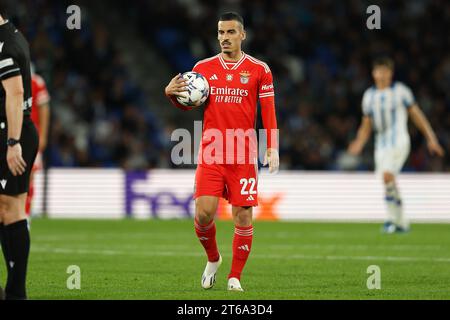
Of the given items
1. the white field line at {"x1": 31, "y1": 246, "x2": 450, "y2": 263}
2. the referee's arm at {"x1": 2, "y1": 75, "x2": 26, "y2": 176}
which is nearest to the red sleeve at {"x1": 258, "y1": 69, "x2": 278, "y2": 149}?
the referee's arm at {"x1": 2, "y1": 75, "x2": 26, "y2": 176}

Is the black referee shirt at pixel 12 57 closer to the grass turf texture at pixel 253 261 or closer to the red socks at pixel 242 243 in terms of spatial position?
the grass turf texture at pixel 253 261

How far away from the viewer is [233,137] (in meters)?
8.41

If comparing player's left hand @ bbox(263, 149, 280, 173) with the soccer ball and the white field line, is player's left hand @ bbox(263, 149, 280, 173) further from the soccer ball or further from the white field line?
the white field line

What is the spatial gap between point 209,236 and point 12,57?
8.14 feet

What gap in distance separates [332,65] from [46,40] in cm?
678

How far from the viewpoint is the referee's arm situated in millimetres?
6945

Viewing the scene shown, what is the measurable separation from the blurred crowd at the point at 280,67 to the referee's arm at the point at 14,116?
41.2 feet

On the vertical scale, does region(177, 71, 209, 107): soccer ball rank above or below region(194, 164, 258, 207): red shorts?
above

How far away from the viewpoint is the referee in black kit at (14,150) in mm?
6973

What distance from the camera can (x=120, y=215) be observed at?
19281 mm

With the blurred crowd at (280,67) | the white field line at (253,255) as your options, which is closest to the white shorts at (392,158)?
the white field line at (253,255)

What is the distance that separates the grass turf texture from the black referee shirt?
1659 millimetres
